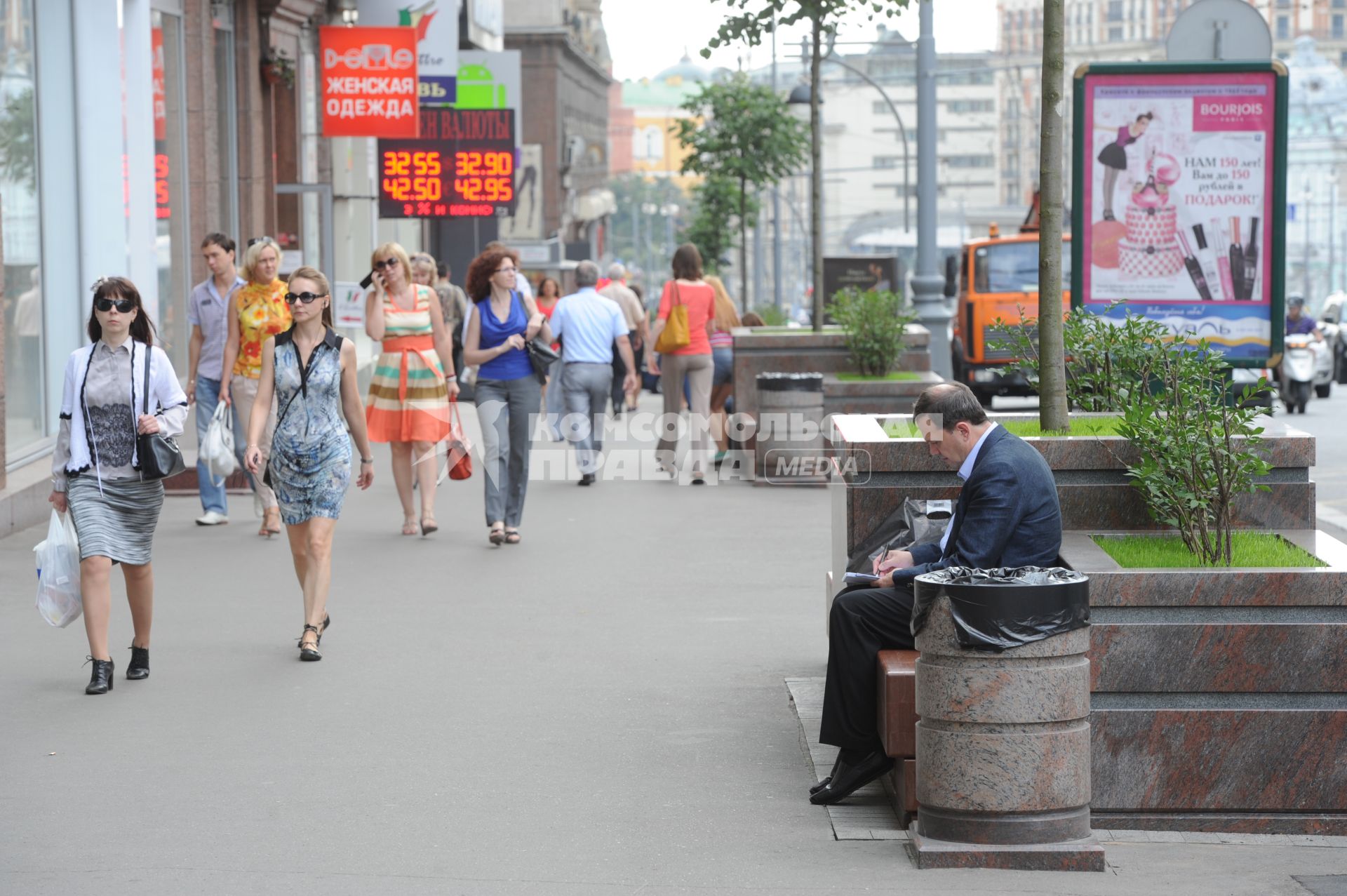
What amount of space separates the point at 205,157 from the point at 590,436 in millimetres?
6072

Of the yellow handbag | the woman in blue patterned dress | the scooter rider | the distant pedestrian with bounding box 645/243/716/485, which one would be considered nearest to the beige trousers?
the woman in blue patterned dress

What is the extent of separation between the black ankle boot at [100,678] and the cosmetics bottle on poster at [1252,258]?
7.56 metres

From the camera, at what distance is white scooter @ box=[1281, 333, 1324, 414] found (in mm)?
26578

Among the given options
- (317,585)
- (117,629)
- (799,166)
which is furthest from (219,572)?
(799,166)

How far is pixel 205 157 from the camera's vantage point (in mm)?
19328

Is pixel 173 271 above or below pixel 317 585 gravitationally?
above

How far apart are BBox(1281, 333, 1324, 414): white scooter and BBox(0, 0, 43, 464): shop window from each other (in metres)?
17.4

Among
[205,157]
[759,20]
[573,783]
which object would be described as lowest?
[573,783]

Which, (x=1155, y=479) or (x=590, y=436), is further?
(x=590, y=436)

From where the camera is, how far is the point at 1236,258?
12125 mm

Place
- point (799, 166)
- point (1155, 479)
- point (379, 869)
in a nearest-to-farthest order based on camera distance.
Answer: point (379, 869)
point (1155, 479)
point (799, 166)

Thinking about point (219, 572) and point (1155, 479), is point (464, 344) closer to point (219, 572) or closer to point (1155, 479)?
point (219, 572)

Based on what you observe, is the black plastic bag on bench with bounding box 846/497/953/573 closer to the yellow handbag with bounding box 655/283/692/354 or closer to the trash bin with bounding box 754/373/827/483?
the trash bin with bounding box 754/373/827/483

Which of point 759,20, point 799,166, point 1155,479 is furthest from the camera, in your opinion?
point 799,166
